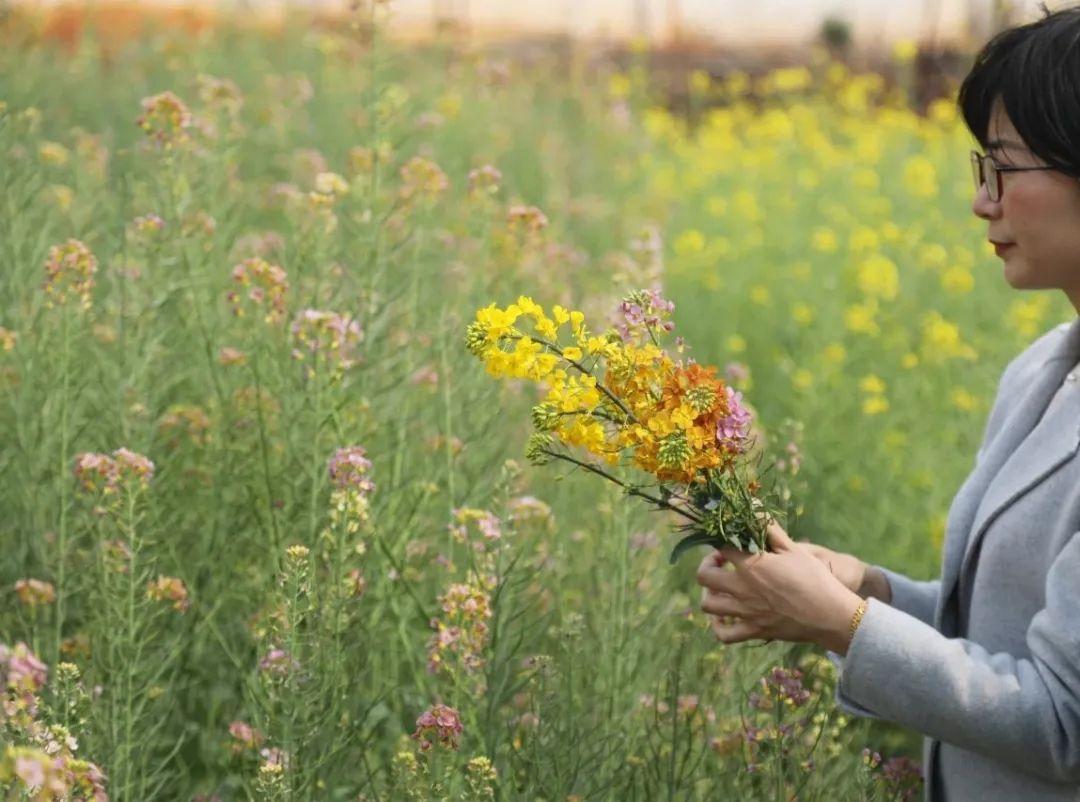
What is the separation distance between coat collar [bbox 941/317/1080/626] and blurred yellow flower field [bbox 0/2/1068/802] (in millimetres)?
371

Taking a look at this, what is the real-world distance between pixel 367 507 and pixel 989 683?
1.00 metres

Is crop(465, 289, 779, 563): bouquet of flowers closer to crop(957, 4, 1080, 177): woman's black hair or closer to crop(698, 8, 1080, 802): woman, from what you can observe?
crop(698, 8, 1080, 802): woman

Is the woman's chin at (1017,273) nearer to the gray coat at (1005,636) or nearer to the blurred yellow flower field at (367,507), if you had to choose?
the gray coat at (1005,636)

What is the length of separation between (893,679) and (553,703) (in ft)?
1.79

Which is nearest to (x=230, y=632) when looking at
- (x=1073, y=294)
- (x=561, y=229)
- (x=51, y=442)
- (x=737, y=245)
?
(x=51, y=442)

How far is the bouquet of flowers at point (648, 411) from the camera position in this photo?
1.73 metres

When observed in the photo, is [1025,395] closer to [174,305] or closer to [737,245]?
[174,305]

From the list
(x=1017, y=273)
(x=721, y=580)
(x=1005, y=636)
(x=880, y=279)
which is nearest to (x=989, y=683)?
(x=1005, y=636)

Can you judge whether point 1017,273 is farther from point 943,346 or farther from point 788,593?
point 943,346

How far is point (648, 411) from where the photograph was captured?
175cm

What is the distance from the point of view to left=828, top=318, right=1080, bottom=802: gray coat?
178 cm

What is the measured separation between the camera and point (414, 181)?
3.43 meters

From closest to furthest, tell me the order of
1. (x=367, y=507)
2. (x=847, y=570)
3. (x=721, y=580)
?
(x=721, y=580), (x=847, y=570), (x=367, y=507)

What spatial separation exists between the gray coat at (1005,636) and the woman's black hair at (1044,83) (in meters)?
0.30
